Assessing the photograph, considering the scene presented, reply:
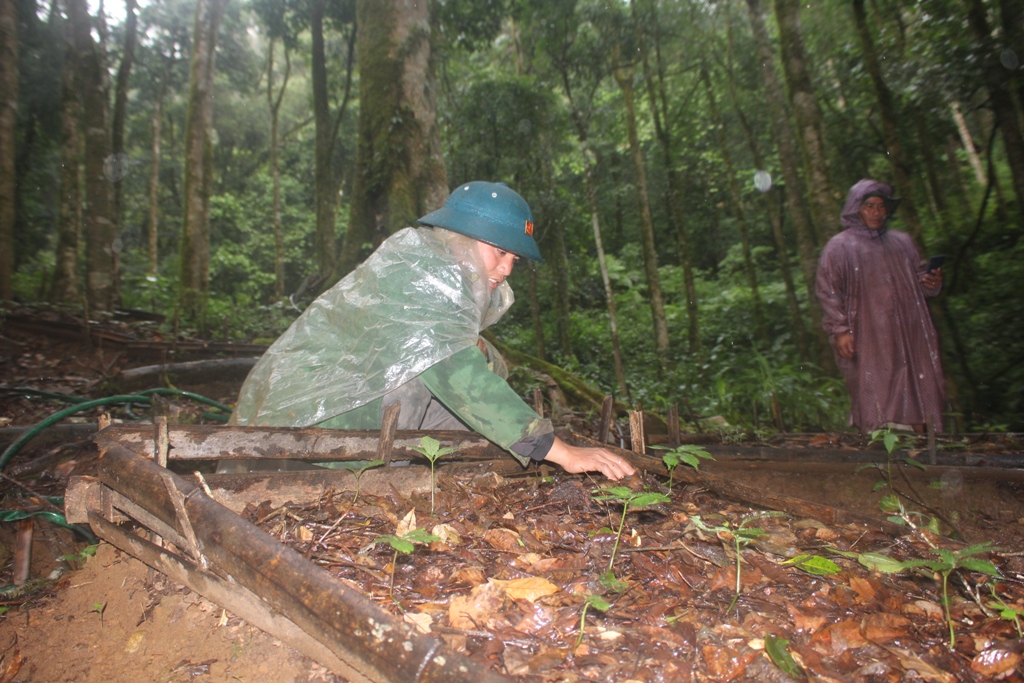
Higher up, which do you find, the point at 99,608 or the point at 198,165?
the point at 198,165

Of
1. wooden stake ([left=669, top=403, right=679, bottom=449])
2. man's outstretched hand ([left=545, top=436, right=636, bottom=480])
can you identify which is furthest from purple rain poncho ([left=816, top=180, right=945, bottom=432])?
man's outstretched hand ([left=545, top=436, right=636, bottom=480])

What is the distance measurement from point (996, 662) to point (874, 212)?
3.55 metres

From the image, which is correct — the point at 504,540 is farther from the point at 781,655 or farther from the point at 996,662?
the point at 996,662

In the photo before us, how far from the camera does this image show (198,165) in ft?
35.0

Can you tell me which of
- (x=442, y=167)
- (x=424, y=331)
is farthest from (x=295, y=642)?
(x=442, y=167)

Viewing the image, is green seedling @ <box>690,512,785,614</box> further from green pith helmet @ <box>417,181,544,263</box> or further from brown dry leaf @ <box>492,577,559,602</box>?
green pith helmet @ <box>417,181,544,263</box>

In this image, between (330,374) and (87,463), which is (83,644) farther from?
(87,463)

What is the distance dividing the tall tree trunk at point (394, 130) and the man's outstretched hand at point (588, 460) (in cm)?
428

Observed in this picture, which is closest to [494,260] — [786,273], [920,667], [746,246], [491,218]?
[491,218]

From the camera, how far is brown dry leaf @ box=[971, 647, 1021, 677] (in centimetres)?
140

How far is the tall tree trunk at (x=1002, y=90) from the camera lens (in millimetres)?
5477

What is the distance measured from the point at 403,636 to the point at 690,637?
2.51ft

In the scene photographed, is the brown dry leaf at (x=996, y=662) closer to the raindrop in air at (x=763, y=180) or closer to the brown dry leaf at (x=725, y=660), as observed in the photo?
the brown dry leaf at (x=725, y=660)

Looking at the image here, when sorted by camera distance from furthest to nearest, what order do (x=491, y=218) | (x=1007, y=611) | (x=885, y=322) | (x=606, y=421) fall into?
(x=885, y=322), (x=606, y=421), (x=491, y=218), (x=1007, y=611)
